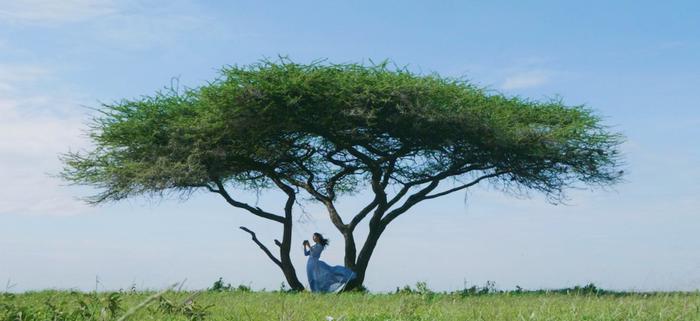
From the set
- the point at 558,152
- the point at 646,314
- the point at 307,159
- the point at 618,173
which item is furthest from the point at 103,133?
the point at 646,314

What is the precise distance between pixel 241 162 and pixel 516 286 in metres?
7.99

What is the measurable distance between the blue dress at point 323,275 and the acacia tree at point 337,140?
76 centimetres

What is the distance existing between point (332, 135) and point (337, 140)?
236 mm

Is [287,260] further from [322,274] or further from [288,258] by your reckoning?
[322,274]

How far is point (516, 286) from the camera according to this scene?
21.0 m

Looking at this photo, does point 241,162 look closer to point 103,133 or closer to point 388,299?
point 103,133

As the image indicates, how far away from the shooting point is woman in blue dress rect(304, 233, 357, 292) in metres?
22.1

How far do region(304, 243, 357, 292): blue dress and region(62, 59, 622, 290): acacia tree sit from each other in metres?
0.76

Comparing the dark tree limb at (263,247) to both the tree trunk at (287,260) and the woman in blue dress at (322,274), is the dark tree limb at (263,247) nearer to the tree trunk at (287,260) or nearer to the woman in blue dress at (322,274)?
the tree trunk at (287,260)

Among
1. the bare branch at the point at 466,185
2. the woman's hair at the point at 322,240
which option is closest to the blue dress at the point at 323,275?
the woman's hair at the point at 322,240

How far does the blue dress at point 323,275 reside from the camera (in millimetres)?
22078

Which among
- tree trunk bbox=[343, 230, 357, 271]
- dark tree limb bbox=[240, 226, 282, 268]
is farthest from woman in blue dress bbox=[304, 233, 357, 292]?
dark tree limb bbox=[240, 226, 282, 268]

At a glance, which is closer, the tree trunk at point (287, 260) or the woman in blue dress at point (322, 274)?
the woman in blue dress at point (322, 274)

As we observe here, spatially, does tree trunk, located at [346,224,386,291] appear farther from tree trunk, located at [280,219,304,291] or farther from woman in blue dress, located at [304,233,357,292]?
tree trunk, located at [280,219,304,291]
